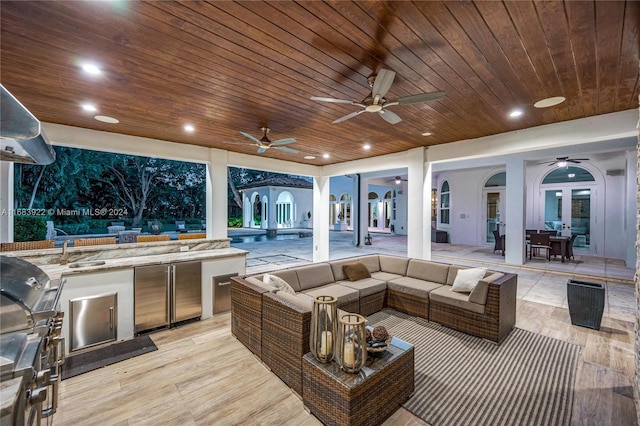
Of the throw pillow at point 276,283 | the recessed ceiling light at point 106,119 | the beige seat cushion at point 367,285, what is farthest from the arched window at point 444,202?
the recessed ceiling light at point 106,119

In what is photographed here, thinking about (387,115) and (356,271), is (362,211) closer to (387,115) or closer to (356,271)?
(356,271)

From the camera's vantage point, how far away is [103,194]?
12.0m

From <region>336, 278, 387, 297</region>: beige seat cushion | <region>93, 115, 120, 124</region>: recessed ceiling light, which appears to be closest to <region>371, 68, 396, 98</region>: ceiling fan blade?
<region>336, 278, 387, 297</region>: beige seat cushion

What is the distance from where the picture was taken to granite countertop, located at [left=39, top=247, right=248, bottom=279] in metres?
2.89

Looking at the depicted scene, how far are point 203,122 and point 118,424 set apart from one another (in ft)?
11.6

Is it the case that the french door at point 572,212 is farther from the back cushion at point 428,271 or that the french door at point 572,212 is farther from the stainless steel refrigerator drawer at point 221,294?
the stainless steel refrigerator drawer at point 221,294

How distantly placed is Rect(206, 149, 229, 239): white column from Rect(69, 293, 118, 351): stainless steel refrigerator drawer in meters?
2.48

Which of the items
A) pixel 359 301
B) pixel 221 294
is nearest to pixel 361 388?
pixel 359 301

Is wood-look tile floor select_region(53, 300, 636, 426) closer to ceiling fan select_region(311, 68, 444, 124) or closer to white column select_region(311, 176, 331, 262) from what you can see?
ceiling fan select_region(311, 68, 444, 124)

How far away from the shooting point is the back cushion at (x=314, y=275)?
370 centimetres

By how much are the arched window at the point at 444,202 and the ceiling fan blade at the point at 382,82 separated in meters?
10.2

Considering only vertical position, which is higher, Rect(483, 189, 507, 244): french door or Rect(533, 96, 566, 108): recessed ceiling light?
Rect(533, 96, 566, 108): recessed ceiling light

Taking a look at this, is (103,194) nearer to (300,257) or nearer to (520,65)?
(300,257)

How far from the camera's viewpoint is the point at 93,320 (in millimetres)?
2984
